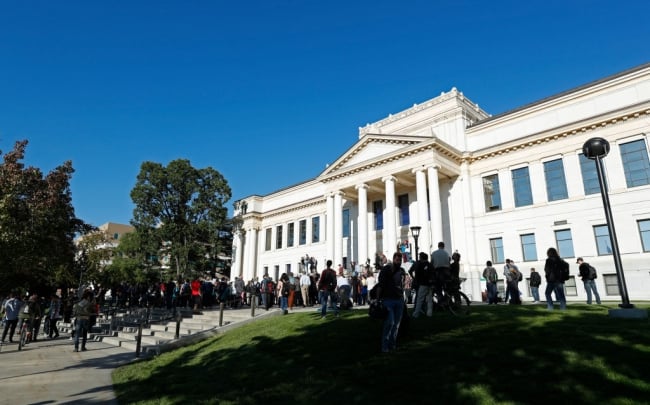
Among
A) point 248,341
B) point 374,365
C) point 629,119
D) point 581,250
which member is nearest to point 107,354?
point 248,341

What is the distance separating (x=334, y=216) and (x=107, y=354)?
24629 mm

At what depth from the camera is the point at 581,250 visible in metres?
25.5

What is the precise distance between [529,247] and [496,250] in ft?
7.70

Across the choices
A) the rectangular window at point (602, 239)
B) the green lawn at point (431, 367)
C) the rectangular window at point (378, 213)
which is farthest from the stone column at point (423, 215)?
the green lawn at point (431, 367)

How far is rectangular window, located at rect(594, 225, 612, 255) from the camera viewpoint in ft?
81.1

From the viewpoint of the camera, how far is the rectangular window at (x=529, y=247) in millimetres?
27641

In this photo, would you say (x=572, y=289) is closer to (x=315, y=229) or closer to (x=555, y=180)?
(x=555, y=180)

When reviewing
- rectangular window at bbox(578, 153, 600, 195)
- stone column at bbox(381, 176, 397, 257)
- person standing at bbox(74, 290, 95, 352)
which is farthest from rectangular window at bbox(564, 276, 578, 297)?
person standing at bbox(74, 290, 95, 352)

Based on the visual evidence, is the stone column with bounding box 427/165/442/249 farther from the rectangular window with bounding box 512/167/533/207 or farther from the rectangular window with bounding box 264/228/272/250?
the rectangular window with bounding box 264/228/272/250

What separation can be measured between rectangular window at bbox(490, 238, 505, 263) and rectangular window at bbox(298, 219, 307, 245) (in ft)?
71.2

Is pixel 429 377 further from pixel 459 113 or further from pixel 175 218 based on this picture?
pixel 175 218

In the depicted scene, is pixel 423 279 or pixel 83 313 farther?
pixel 83 313

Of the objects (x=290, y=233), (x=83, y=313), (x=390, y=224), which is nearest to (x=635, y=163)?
(x=390, y=224)

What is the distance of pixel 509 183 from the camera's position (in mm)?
29812
